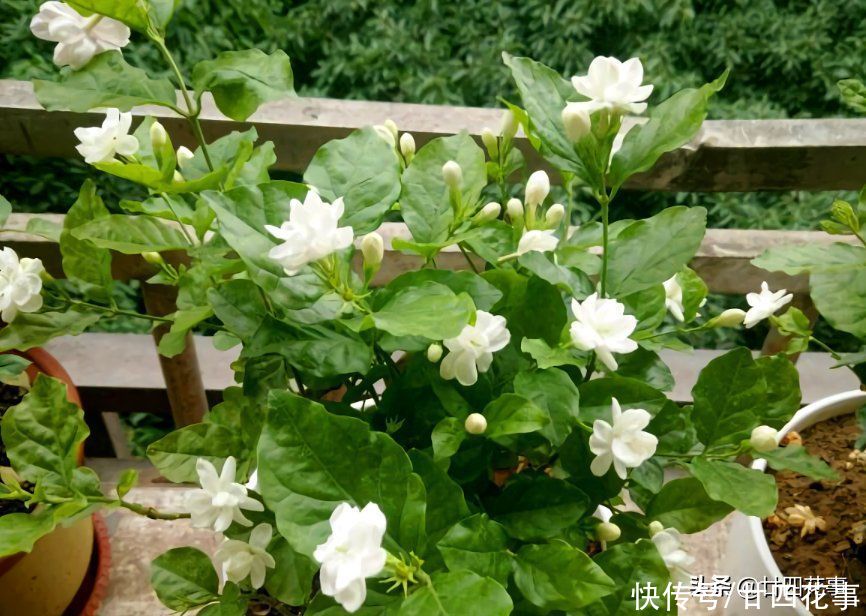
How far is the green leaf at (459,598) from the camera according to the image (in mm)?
429

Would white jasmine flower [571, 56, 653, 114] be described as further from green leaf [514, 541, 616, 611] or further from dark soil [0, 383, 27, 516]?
dark soil [0, 383, 27, 516]

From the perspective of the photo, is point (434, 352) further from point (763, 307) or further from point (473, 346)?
point (763, 307)

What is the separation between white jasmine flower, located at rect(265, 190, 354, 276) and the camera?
454 millimetres

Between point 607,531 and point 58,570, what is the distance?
64cm

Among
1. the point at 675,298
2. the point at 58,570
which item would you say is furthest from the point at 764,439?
the point at 58,570

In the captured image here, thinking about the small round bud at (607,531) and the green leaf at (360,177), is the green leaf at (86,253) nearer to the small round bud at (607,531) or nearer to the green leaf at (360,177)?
the green leaf at (360,177)

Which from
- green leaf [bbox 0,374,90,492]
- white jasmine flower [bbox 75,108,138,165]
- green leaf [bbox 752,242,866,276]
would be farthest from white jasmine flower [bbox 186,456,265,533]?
green leaf [bbox 752,242,866,276]

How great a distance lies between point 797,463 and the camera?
63 cm

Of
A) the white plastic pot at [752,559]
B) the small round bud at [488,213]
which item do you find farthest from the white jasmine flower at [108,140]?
the white plastic pot at [752,559]

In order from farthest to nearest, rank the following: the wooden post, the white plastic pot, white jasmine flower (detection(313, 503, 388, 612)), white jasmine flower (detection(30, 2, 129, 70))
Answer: the wooden post < the white plastic pot < white jasmine flower (detection(30, 2, 129, 70)) < white jasmine flower (detection(313, 503, 388, 612))

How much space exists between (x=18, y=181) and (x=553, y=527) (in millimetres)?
1496

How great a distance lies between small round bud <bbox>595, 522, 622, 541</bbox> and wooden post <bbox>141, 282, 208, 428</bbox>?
0.62 m

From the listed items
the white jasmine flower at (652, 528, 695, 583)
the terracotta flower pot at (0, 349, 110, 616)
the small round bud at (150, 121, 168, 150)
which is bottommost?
the terracotta flower pot at (0, 349, 110, 616)

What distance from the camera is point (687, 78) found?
1.95 meters
